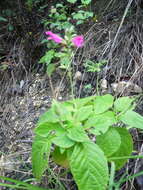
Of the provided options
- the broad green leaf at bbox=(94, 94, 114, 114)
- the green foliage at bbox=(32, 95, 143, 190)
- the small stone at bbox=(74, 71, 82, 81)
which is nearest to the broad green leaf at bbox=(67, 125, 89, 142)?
the green foliage at bbox=(32, 95, 143, 190)

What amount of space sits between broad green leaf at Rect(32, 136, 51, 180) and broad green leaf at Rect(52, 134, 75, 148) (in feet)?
0.17

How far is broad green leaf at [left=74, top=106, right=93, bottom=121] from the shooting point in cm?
94

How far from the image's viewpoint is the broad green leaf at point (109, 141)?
91 cm

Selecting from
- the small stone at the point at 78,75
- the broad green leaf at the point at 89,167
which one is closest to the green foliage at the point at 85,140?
the broad green leaf at the point at 89,167

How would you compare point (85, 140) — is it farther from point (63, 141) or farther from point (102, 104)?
point (102, 104)

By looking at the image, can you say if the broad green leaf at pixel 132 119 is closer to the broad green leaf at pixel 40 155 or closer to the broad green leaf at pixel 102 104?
the broad green leaf at pixel 102 104

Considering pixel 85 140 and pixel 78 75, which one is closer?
pixel 85 140

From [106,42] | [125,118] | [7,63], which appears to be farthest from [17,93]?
[125,118]

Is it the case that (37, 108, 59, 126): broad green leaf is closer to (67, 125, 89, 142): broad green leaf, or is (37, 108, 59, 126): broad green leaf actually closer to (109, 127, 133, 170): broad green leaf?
(67, 125, 89, 142): broad green leaf

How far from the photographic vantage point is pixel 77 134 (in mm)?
872

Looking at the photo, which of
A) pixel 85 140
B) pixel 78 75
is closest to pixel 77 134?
pixel 85 140

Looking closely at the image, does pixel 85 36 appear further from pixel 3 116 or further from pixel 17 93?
pixel 3 116

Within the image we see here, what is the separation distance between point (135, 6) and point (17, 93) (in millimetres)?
1039

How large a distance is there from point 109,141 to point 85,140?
0.11 meters
